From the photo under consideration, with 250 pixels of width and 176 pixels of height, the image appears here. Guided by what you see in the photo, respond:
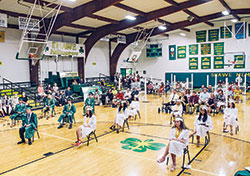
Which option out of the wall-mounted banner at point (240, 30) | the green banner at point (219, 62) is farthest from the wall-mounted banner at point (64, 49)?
the wall-mounted banner at point (240, 30)

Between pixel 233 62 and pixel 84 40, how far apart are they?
1458 centimetres

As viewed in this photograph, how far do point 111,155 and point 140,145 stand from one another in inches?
45.7

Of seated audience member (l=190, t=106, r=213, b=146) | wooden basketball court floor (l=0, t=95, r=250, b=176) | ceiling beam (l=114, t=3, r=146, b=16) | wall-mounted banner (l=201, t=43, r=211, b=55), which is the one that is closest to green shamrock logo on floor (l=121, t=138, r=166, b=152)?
wooden basketball court floor (l=0, t=95, r=250, b=176)

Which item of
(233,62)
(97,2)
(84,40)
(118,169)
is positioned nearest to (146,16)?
(97,2)

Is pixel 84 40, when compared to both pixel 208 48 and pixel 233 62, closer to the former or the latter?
pixel 208 48

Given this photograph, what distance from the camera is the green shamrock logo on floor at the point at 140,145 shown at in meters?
6.64

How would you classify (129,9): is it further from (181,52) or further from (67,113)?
(181,52)

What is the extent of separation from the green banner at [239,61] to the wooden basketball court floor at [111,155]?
14.3 meters

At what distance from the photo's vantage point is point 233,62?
20.1 meters

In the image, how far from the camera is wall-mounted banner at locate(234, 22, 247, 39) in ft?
67.2

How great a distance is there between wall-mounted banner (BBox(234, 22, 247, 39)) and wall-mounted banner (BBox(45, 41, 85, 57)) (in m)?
14.8

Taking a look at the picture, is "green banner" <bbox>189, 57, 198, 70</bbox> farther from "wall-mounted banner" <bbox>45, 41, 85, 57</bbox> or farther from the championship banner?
"wall-mounted banner" <bbox>45, 41, 85, 57</bbox>

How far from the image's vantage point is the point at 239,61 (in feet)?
70.1

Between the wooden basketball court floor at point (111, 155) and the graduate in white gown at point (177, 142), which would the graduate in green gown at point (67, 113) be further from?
the graduate in white gown at point (177, 142)
